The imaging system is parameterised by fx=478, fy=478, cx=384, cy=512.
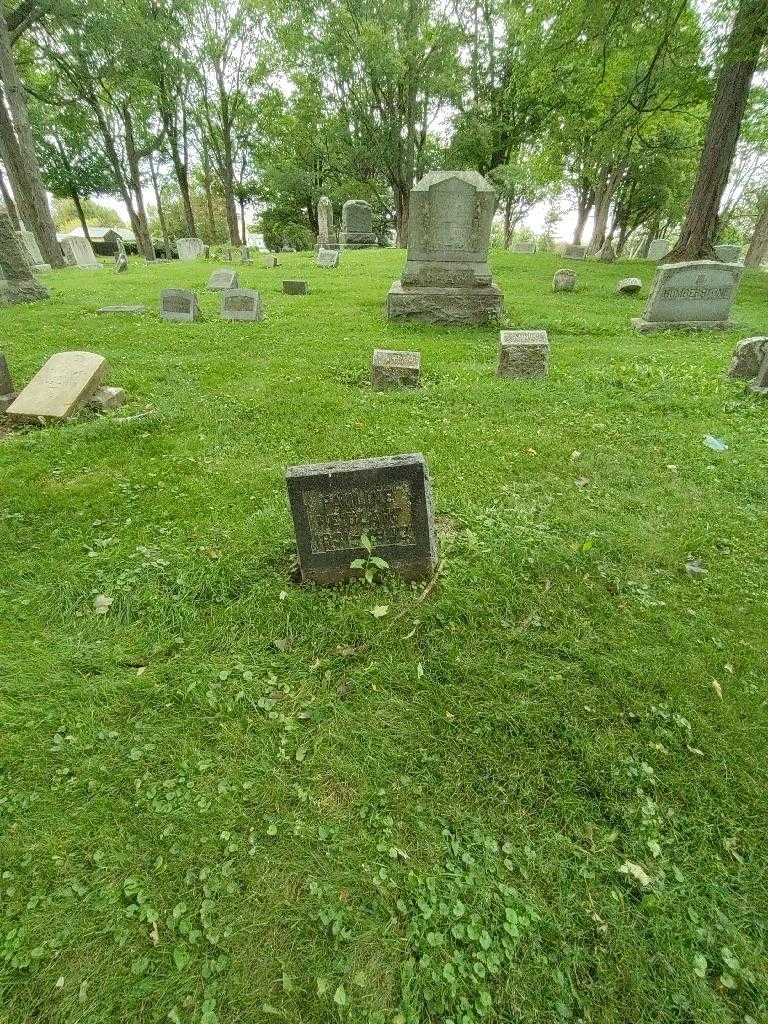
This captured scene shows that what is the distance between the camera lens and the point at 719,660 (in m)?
2.70

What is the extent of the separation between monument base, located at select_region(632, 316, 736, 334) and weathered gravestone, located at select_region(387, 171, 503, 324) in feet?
9.53

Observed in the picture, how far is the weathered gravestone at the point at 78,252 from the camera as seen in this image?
2109cm

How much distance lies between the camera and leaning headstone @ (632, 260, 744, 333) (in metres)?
9.08

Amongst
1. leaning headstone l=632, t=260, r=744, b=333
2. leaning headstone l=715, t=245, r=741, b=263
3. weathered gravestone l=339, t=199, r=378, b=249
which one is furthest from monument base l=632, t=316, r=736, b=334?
weathered gravestone l=339, t=199, r=378, b=249

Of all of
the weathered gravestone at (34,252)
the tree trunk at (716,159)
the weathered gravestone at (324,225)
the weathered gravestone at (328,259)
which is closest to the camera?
the tree trunk at (716,159)

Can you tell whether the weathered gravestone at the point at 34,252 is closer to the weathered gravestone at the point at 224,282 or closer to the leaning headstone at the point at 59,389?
the weathered gravestone at the point at 224,282

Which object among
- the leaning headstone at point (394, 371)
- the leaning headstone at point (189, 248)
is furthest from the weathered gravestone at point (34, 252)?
the leaning headstone at point (394, 371)

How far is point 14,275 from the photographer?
11.4 meters

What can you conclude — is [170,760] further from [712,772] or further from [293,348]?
[293,348]

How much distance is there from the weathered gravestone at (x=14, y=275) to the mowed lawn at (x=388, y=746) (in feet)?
31.6

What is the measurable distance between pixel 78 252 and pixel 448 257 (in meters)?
20.2

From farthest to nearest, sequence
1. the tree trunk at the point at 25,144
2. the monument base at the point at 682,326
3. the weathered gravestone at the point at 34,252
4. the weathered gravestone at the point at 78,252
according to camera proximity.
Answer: the weathered gravestone at the point at 78,252 → the weathered gravestone at the point at 34,252 → the tree trunk at the point at 25,144 → the monument base at the point at 682,326

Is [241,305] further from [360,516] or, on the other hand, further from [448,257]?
[360,516]

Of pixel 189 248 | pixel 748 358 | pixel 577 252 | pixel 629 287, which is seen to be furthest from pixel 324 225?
pixel 748 358
